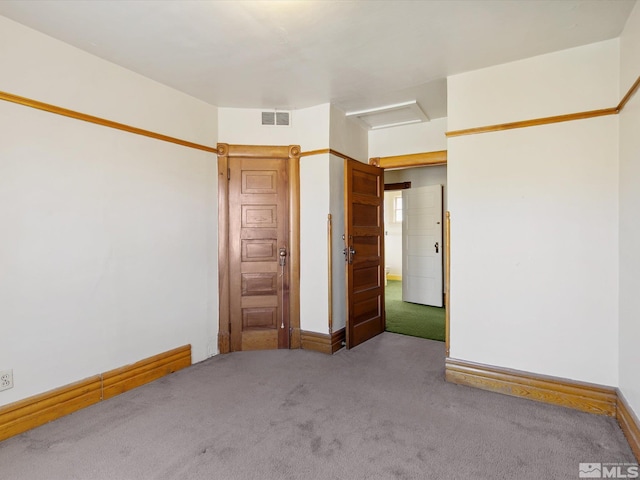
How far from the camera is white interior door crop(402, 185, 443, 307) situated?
5.76 metres

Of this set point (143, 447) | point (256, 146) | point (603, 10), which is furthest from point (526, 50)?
point (143, 447)

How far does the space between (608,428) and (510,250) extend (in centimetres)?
128

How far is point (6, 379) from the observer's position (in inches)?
83.4

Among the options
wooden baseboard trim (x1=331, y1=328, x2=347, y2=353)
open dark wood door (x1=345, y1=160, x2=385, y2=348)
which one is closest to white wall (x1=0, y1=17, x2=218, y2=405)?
wooden baseboard trim (x1=331, y1=328, x2=347, y2=353)

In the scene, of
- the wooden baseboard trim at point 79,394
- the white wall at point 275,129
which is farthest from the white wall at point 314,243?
the wooden baseboard trim at point 79,394

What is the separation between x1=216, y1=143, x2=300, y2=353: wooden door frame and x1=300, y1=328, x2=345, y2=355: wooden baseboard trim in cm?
10

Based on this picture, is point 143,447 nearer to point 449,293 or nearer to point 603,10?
point 449,293

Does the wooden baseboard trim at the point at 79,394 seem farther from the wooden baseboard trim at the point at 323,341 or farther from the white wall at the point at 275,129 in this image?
the white wall at the point at 275,129

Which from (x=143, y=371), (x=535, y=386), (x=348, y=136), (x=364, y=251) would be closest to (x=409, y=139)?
(x=348, y=136)

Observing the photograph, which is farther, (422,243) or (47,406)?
(422,243)

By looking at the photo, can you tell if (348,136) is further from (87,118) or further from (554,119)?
(87,118)

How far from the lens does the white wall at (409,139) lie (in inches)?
155

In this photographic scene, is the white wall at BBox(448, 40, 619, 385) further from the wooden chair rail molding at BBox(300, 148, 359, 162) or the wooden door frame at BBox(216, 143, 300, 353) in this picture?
the wooden door frame at BBox(216, 143, 300, 353)

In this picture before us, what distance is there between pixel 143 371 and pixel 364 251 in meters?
2.48
